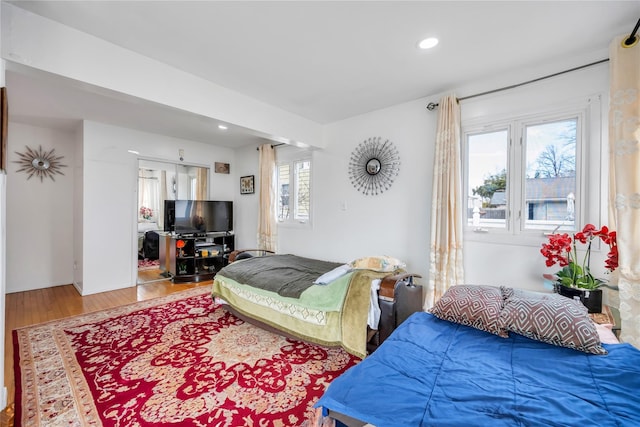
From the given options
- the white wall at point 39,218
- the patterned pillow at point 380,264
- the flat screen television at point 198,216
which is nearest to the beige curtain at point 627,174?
the patterned pillow at point 380,264

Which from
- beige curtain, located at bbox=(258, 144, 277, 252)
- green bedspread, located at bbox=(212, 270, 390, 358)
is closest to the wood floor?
beige curtain, located at bbox=(258, 144, 277, 252)

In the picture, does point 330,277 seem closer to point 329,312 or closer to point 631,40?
point 329,312

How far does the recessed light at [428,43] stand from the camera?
6.88 feet

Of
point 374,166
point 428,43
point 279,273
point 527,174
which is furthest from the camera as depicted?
point 374,166

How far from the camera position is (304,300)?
2387 mm

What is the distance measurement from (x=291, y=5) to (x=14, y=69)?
1939 mm

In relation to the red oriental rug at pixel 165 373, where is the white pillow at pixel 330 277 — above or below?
above

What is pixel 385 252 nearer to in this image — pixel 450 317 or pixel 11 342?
pixel 450 317

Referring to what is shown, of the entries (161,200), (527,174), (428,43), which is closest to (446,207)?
(527,174)

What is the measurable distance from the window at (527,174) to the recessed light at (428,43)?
1.07 metres

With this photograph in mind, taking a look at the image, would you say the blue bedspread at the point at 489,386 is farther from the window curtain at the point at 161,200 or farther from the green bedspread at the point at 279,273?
the window curtain at the point at 161,200

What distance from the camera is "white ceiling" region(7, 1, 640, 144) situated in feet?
5.87

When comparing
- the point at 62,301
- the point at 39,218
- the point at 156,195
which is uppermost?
the point at 156,195

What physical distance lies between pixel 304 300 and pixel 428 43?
7.80 feet
